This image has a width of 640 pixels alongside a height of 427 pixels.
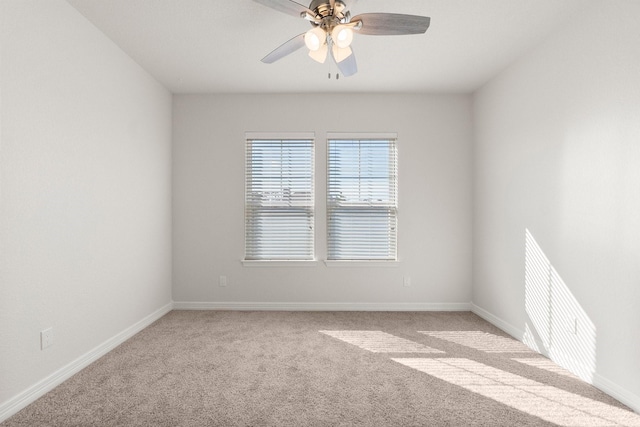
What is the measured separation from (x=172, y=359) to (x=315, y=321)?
5.01 ft

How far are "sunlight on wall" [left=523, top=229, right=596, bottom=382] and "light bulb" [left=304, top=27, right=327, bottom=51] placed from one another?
7.91 feet

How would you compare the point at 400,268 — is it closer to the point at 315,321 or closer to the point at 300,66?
the point at 315,321

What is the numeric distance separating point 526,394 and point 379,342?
1.24 meters

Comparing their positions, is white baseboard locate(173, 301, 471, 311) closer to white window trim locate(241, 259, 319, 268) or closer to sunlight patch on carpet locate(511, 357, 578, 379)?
white window trim locate(241, 259, 319, 268)

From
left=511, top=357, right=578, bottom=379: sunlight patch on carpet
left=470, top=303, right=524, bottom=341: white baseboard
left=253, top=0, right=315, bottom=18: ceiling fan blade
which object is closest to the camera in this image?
left=253, top=0, right=315, bottom=18: ceiling fan blade

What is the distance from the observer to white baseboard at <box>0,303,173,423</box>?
6.90 ft

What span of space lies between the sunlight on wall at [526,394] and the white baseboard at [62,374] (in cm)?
233

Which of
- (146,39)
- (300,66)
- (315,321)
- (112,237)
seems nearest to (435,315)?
(315,321)

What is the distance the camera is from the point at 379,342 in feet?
10.9

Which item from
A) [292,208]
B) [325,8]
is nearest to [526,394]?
[325,8]

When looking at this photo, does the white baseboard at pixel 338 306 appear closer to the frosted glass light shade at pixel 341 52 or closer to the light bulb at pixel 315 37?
the frosted glass light shade at pixel 341 52

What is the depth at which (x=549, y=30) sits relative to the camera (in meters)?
2.91

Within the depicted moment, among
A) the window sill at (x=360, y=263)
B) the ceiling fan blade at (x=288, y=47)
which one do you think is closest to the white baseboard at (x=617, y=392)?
the window sill at (x=360, y=263)

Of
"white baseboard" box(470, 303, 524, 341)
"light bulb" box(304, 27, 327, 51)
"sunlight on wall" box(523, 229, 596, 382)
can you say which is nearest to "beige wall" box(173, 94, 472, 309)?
"white baseboard" box(470, 303, 524, 341)
